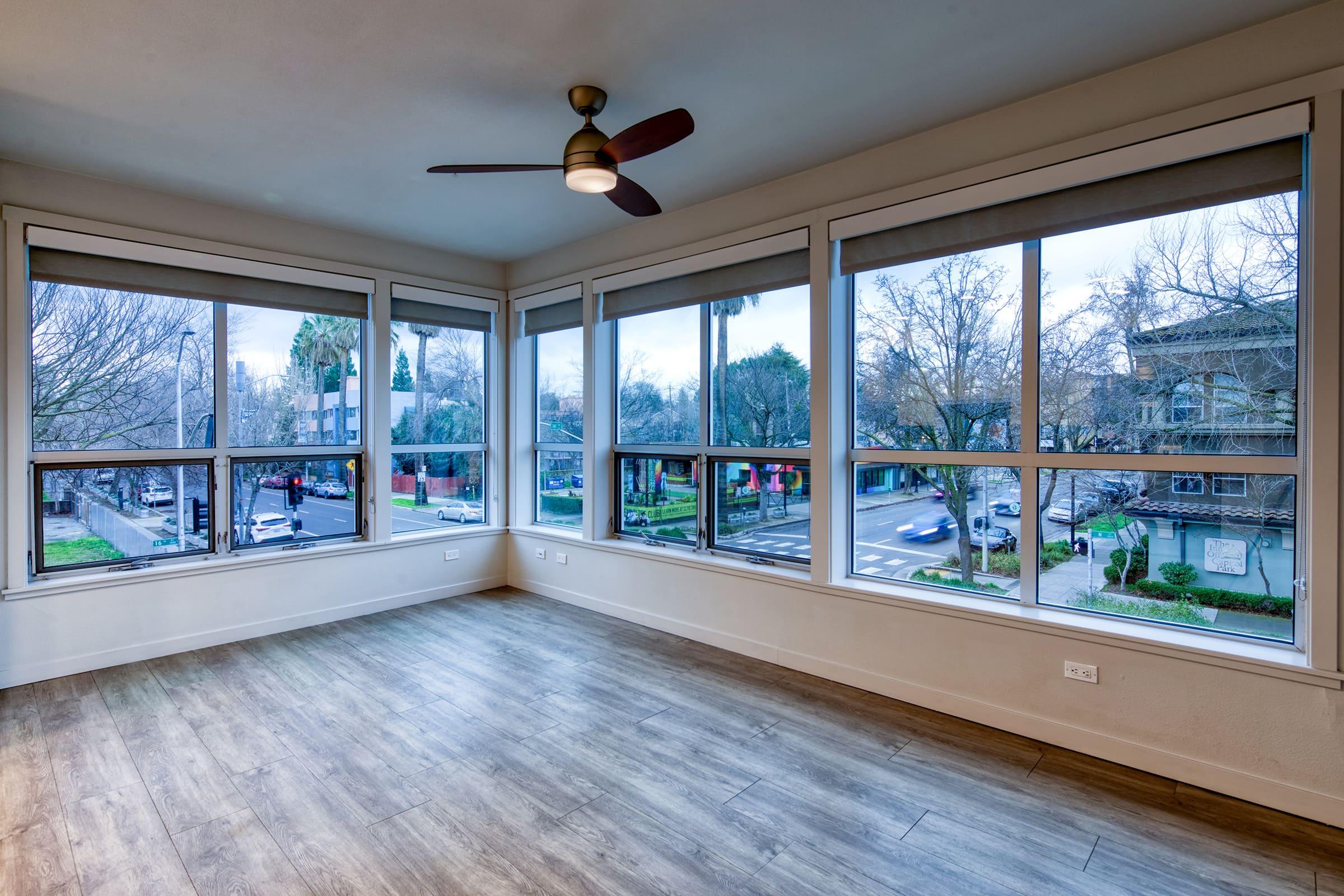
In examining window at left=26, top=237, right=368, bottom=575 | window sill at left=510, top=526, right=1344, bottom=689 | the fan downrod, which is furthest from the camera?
window at left=26, top=237, right=368, bottom=575

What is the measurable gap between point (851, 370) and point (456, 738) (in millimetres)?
2827

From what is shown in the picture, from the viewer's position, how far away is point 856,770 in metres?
2.62

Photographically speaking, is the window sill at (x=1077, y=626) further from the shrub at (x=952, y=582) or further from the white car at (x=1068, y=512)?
the white car at (x=1068, y=512)

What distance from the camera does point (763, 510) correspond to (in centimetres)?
412

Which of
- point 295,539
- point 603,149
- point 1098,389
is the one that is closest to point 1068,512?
point 1098,389

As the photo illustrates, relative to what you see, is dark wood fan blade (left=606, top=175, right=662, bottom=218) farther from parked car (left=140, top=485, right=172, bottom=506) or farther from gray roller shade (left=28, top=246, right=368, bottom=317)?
parked car (left=140, top=485, right=172, bottom=506)

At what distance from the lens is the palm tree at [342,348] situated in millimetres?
4781

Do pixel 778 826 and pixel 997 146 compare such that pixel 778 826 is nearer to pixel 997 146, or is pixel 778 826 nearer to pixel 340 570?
pixel 997 146

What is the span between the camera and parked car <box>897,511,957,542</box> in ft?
10.9

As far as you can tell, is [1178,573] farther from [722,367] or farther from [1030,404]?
[722,367]

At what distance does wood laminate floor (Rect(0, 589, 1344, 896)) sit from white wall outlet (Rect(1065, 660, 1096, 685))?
1.10 ft

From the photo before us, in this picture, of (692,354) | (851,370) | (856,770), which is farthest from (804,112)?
(856,770)

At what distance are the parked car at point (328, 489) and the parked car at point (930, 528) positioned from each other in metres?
4.05

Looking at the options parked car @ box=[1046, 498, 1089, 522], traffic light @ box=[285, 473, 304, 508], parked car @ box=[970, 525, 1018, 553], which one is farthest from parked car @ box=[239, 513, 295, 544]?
parked car @ box=[1046, 498, 1089, 522]
